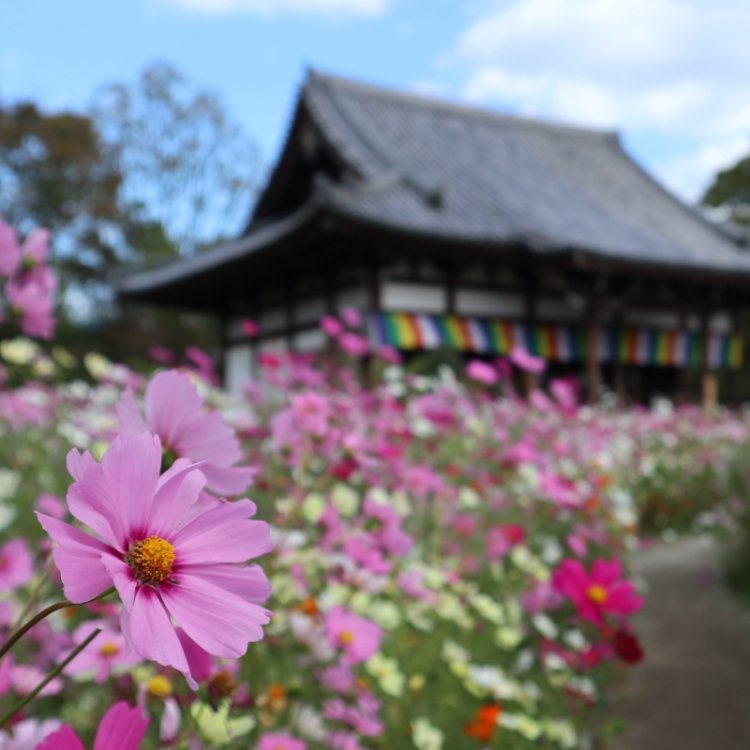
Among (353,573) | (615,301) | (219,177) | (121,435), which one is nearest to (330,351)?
(615,301)

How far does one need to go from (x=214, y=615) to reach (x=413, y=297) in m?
8.22

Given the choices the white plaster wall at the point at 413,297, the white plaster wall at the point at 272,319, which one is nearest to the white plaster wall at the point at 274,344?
the white plaster wall at the point at 272,319

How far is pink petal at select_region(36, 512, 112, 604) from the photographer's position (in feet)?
1.14

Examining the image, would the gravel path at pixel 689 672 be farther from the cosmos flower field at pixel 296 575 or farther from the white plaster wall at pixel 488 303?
the white plaster wall at pixel 488 303

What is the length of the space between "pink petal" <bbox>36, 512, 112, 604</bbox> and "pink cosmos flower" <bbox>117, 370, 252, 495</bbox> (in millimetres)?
142

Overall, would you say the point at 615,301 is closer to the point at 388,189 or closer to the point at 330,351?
the point at 388,189

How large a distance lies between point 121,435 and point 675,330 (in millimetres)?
11206

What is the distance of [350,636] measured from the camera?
1004 mm

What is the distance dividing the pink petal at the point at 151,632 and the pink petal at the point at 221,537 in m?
0.03

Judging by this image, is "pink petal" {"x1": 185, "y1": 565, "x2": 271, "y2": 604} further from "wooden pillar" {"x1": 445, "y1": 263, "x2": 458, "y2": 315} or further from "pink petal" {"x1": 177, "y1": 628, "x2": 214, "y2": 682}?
"wooden pillar" {"x1": 445, "y1": 263, "x2": 458, "y2": 315}

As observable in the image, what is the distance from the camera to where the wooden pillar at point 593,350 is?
9.07m

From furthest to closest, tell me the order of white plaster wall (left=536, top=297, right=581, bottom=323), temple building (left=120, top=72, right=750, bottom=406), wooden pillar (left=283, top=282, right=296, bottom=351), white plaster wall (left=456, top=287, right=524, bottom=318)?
1. wooden pillar (left=283, top=282, right=296, bottom=351)
2. white plaster wall (left=536, top=297, right=581, bottom=323)
3. white plaster wall (left=456, top=287, right=524, bottom=318)
4. temple building (left=120, top=72, right=750, bottom=406)

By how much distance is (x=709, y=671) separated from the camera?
9.60 ft

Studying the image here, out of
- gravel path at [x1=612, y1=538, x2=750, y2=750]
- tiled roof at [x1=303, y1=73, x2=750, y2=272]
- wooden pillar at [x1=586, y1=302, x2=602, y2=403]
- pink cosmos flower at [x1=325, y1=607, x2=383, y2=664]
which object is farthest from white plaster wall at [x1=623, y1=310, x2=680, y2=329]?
pink cosmos flower at [x1=325, y1=607, x2=383, y2=664]
